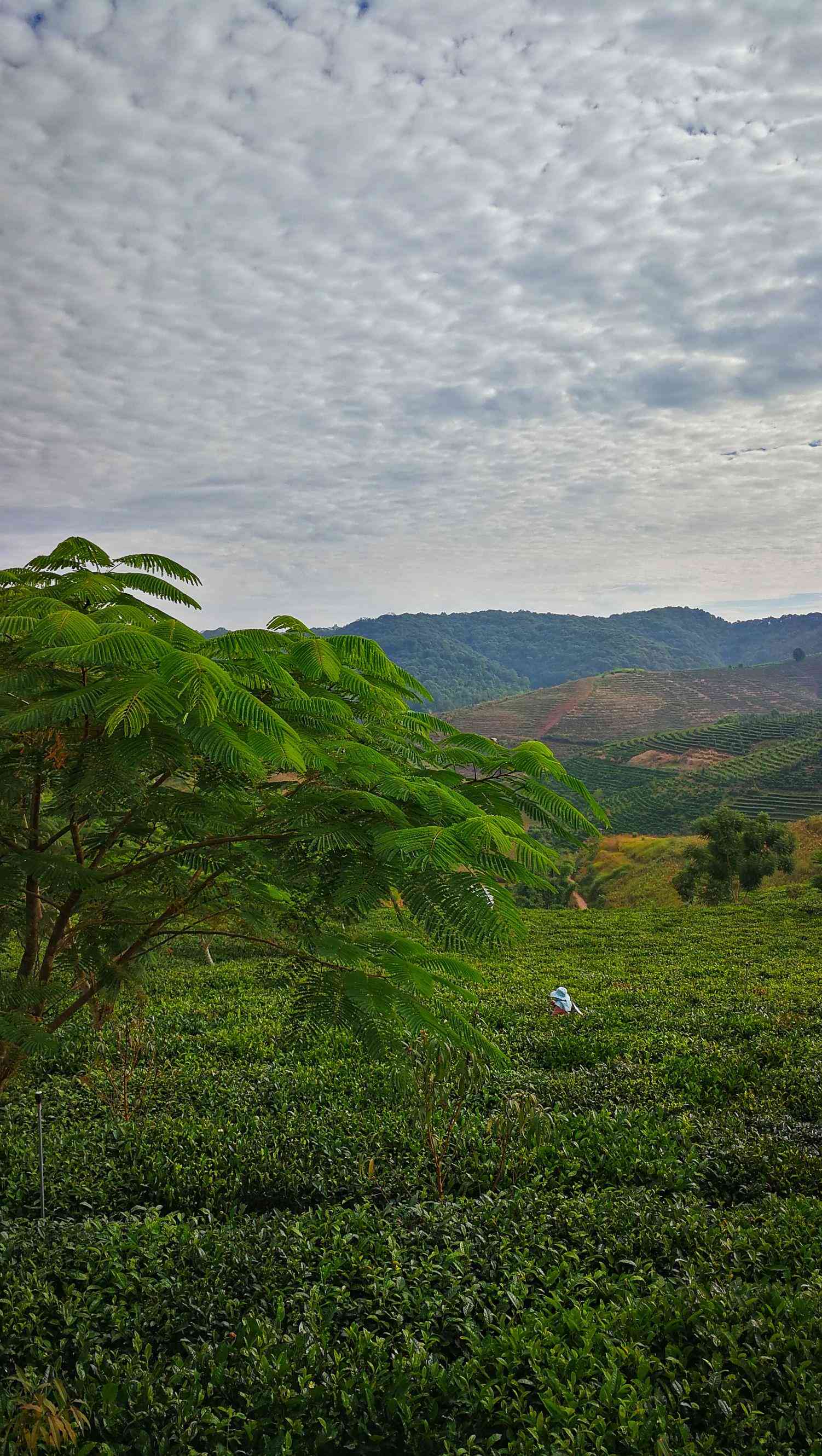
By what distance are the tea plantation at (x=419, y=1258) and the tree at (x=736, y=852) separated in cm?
2673

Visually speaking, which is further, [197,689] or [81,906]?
[81,906]

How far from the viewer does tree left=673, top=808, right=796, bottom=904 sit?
116 feet

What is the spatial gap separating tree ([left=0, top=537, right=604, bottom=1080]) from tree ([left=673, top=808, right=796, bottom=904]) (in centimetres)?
3505

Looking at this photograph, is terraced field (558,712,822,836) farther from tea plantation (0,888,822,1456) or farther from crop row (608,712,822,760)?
tea plantation (0,888,822,1456)

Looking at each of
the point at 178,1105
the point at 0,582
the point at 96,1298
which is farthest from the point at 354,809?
the point at 178,1105

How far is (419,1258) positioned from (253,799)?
160 inches

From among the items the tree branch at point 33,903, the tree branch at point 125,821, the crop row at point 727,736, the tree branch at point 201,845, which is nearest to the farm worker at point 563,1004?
the tree branch at point 33,903

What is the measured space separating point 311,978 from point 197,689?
1.82 meters

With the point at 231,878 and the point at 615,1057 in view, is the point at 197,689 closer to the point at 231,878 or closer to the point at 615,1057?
the point at 231,878

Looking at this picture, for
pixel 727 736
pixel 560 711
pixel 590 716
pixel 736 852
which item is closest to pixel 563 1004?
pixel 736 852

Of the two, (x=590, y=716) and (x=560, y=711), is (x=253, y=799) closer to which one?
(x=590, y=716)

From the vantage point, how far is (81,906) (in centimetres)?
372

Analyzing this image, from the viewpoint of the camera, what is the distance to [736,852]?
116 ft

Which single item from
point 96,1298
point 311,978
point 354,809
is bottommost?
point 96,1298
